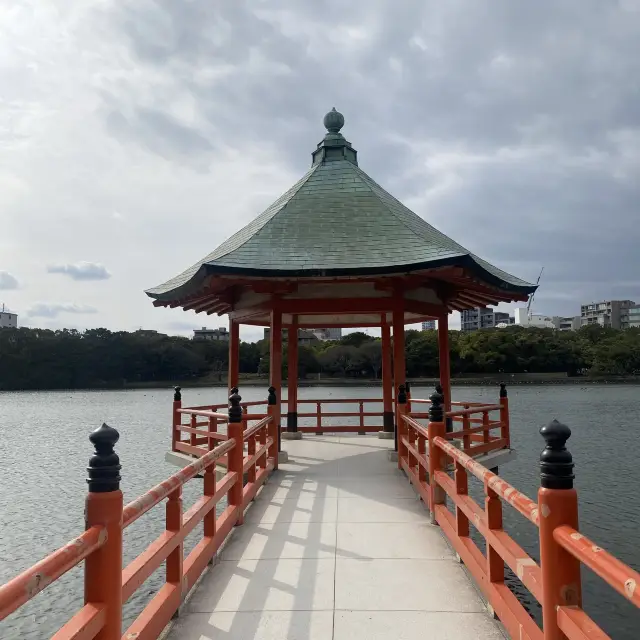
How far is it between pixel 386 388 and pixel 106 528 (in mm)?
9524

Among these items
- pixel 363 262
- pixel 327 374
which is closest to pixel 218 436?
pixel 363 262

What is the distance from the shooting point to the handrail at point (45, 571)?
166 centimetres

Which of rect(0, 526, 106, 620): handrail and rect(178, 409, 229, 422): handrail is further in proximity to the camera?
rect(178, 409, 229, 422): handrail

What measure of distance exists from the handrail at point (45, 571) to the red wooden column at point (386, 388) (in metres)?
8.61

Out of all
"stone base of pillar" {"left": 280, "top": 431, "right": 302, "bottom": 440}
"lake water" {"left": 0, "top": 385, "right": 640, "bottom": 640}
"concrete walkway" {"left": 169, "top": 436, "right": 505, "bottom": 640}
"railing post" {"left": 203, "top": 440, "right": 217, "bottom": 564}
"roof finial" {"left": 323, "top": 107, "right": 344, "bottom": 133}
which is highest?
"roof finial" {"left": 323, "top": 107, "right": 344, "bottom": 133}

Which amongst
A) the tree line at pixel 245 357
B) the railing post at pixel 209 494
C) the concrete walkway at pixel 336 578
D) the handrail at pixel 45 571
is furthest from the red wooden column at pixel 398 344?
the tree line at pixel 245 357

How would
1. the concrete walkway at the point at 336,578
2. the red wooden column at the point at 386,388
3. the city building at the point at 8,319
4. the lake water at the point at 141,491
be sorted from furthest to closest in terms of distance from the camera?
the city building at the point at 8,319 → the red wooden column at the point at 386,388 → the lake water at the point at 141,491 → the concrete walkway at the point at 336,578

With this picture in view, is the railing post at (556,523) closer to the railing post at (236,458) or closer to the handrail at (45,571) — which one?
the handrail at (45,571)

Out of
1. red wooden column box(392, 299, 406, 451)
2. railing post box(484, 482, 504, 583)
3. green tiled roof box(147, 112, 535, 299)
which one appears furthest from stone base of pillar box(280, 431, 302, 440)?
railing post box(484, 482, 504, 583)

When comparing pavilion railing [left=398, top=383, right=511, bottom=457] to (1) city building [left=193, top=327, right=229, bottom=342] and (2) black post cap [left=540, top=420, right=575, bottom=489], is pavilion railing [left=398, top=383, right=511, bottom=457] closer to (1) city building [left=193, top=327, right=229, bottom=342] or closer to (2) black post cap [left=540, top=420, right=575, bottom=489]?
(2) black post cap [left=540, top=420, right=575, bottom=489]

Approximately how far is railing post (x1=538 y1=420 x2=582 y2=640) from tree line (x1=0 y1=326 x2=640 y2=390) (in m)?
52.3

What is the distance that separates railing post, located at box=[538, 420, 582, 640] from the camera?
222 cm

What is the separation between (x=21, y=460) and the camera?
1802 centimetres

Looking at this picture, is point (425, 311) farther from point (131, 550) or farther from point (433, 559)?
point (131, 550)
